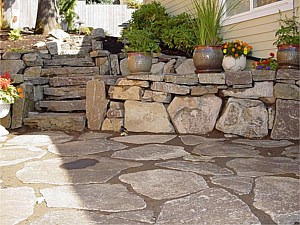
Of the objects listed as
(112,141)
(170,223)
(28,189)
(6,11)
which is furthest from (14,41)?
(170,223)

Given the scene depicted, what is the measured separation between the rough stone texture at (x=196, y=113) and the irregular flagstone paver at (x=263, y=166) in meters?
1.07

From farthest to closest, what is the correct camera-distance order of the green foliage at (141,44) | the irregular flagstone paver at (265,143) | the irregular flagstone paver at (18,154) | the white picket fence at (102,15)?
the white picket fence at (102,15)
the green foliage at (141,44)
the irregular flagstone paver at (265,143)
the irregular flagstone paver at (18,154)

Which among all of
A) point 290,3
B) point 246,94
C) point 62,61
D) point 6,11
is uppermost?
point 6,11

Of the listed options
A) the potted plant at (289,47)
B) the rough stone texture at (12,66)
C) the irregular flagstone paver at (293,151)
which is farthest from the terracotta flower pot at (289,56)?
the rough stone texture at (12,66)

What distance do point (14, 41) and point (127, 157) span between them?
5141 millimetres

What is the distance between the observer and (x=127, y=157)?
2752 millimetres

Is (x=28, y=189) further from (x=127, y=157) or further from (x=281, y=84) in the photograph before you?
(x=281, y=84)

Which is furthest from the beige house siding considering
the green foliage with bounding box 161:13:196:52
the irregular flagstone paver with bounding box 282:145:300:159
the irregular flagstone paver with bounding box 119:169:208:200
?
the irregular flagstone paver with bounding box 119:169:208:200

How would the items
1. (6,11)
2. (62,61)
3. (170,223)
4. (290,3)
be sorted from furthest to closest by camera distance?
(6,11)
(62,61)
(290,3)
(170,223)

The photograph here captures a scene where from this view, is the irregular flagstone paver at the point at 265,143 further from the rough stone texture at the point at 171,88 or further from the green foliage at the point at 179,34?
the green foliage at the point at 179,34

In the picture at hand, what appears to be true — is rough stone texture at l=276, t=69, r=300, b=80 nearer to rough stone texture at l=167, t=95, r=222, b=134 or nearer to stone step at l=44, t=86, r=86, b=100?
rough stone texture at l=167, t=95, r=222, b=134

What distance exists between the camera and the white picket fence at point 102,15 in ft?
42.3

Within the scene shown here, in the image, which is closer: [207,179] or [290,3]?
[207,179]

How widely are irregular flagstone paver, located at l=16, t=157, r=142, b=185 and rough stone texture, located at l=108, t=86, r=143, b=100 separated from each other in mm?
1279
